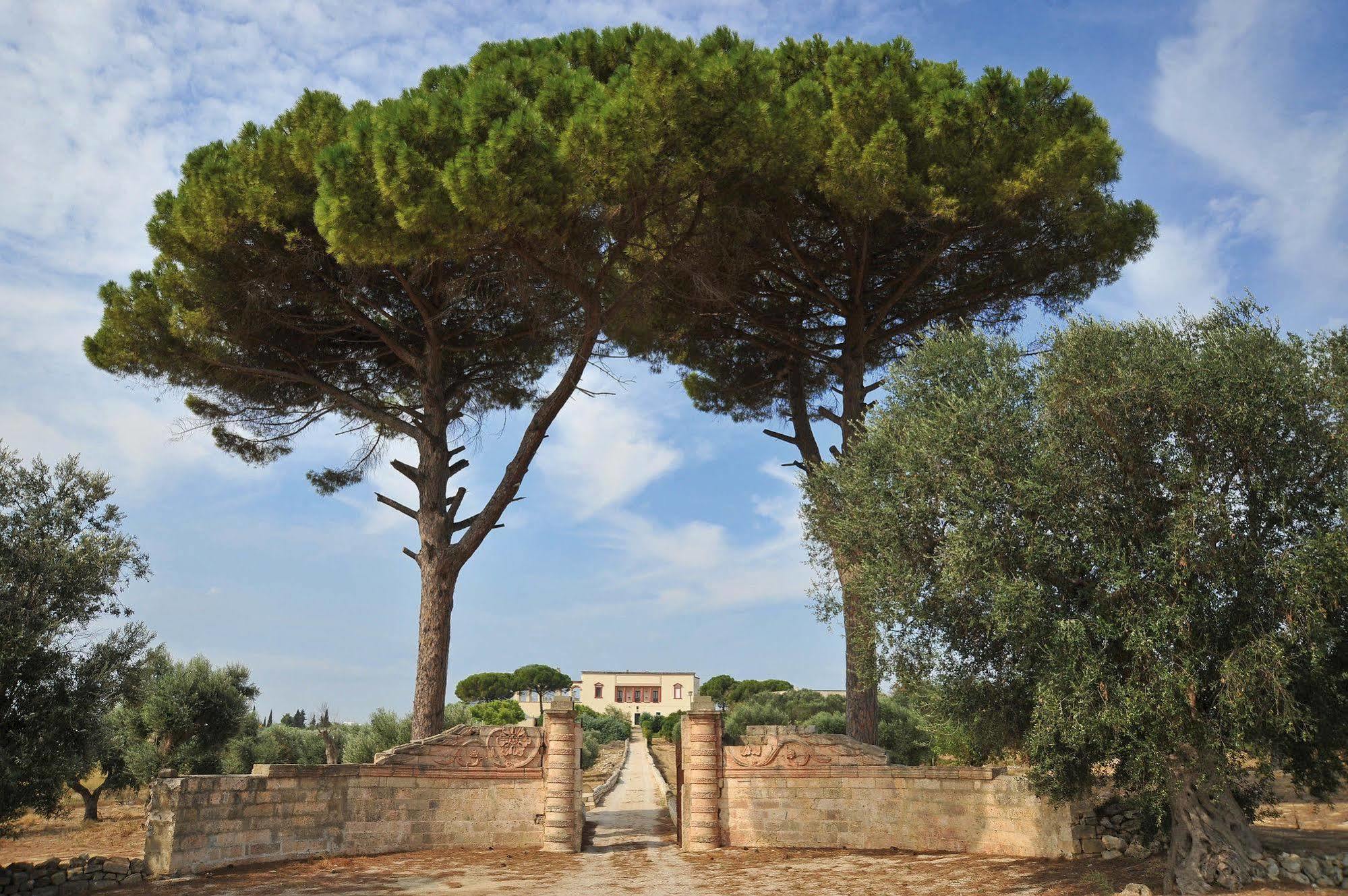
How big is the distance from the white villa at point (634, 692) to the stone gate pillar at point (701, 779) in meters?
83.4

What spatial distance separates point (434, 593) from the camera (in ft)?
54.2

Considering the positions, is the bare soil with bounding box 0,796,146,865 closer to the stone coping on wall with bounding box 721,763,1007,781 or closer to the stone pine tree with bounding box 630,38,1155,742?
the stone coping on wall with bounding box 721,763,1007,781

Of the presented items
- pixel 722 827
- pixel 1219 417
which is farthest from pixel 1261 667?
pixel 722 827

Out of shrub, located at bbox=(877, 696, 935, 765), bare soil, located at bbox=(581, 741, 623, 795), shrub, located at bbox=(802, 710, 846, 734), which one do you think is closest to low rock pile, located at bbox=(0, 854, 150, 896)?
bare soil, located at bbox=(581, 741, 623, 795)

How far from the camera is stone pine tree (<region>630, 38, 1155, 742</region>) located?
1567 cm

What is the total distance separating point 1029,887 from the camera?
10.6 metres

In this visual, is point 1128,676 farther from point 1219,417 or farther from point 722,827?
point 722,827

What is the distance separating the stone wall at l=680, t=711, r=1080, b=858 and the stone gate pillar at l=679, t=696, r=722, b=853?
15 mm

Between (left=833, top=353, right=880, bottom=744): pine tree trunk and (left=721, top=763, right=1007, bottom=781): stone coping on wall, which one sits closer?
(left=833, top=353, right=880, bottom=744): pine tree trunk

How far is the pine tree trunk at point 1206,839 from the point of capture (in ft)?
30.3

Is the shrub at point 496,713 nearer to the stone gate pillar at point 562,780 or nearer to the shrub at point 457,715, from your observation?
the shrub at point 457,715

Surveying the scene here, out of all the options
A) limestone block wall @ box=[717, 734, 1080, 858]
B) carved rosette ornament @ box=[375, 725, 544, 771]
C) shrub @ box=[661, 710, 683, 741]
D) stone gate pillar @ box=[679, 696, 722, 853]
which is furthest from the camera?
shrub @ box=[661, 710, 683, 741]

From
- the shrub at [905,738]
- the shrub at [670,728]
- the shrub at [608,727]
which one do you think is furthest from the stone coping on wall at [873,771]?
→ the shrub at [670,728]

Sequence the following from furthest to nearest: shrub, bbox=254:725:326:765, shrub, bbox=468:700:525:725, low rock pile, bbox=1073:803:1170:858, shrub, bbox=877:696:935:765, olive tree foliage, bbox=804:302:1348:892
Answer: shrub, bbox=468:700:525:725 < shrub, bbox=254:725:326:765 < shrub, bbox=877:696:935:765 < low rock pile, bbox=1073:803:1170:858 < olive tree foliage, bbox=804:302:1348:892
